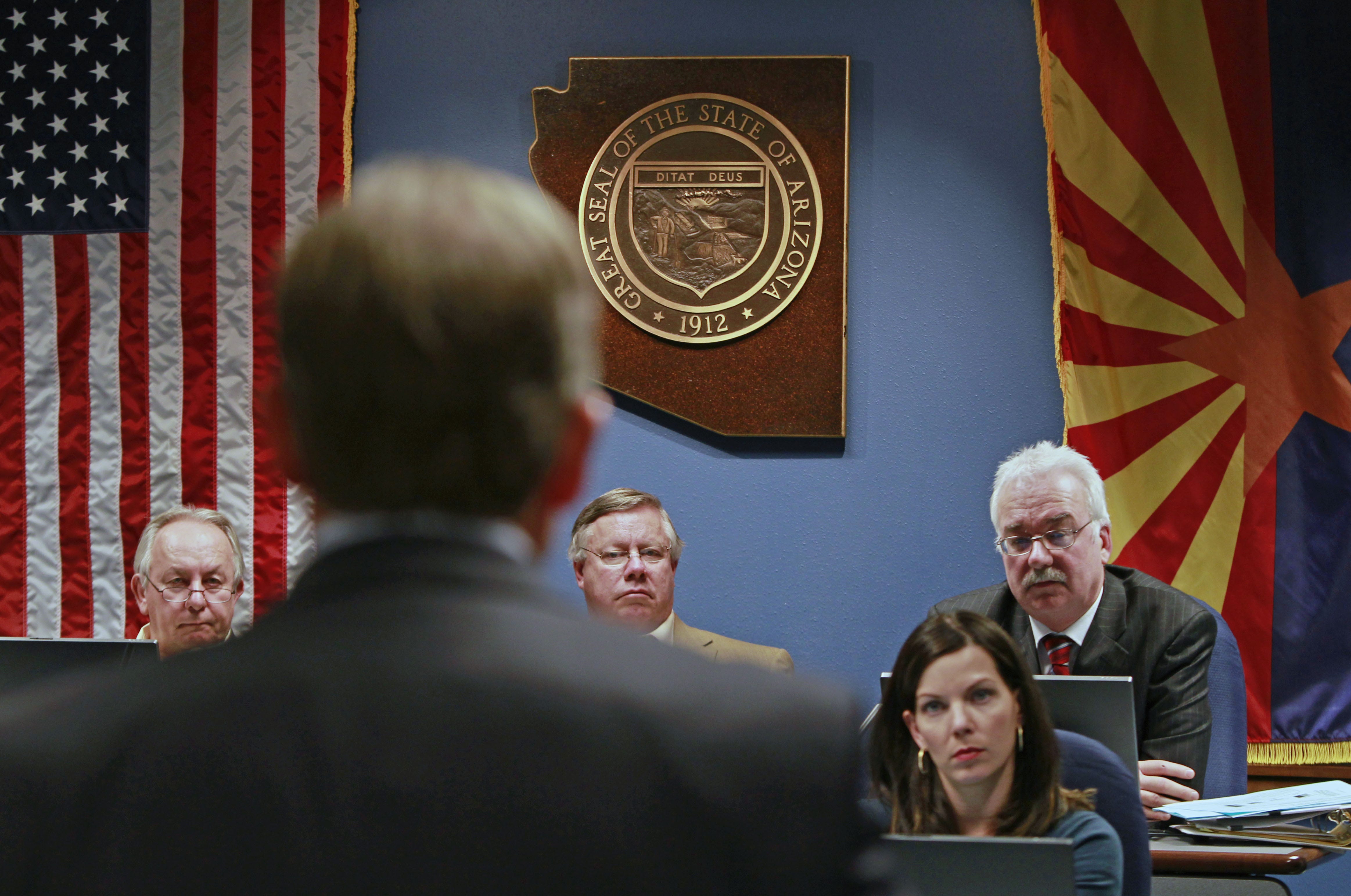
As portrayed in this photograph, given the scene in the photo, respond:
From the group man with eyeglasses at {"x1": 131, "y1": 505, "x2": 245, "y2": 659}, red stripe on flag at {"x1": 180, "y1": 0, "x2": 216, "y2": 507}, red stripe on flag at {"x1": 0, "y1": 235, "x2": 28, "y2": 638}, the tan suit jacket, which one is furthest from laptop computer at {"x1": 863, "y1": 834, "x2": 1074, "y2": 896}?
red stripe on flag at {"x1": 0, "y1": 235, "x2": 28, "y2": 638}

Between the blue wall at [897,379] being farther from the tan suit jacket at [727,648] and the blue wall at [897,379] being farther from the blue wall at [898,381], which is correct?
the tan suit jacket at [727,648]

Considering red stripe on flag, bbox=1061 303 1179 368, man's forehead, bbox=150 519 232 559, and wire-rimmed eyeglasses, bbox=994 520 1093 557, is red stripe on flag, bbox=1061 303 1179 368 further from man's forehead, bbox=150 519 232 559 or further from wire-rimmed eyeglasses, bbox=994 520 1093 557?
man's forehead, bbox=150 519 232 559

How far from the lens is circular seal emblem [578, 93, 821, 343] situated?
11.4 feet

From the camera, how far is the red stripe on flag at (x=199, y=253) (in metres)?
3.54

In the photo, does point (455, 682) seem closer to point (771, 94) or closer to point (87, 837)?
point (87, 837)

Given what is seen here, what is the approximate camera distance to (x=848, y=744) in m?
0.54

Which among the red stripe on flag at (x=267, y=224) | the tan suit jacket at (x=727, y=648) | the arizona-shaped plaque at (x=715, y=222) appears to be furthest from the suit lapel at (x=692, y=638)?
the red stripe on flag at (x=267, y=224)

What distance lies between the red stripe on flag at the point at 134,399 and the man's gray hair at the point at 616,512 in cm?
127

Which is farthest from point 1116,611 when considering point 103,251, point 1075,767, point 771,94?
point 103,251

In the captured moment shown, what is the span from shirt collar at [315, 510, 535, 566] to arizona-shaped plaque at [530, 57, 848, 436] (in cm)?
292

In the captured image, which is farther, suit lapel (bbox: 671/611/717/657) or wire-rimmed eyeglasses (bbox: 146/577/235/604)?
suit lapel (bbox: 671/611/717/657)

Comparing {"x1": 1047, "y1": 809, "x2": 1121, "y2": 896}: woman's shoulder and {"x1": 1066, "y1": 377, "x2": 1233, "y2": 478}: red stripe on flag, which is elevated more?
{"x1": 1066, "y1": 377, "x2": 1233, "y2": 478}: red stripe on flag

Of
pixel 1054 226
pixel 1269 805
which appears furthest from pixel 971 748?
pixel 1054 226

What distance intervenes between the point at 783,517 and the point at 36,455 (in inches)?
82.8
